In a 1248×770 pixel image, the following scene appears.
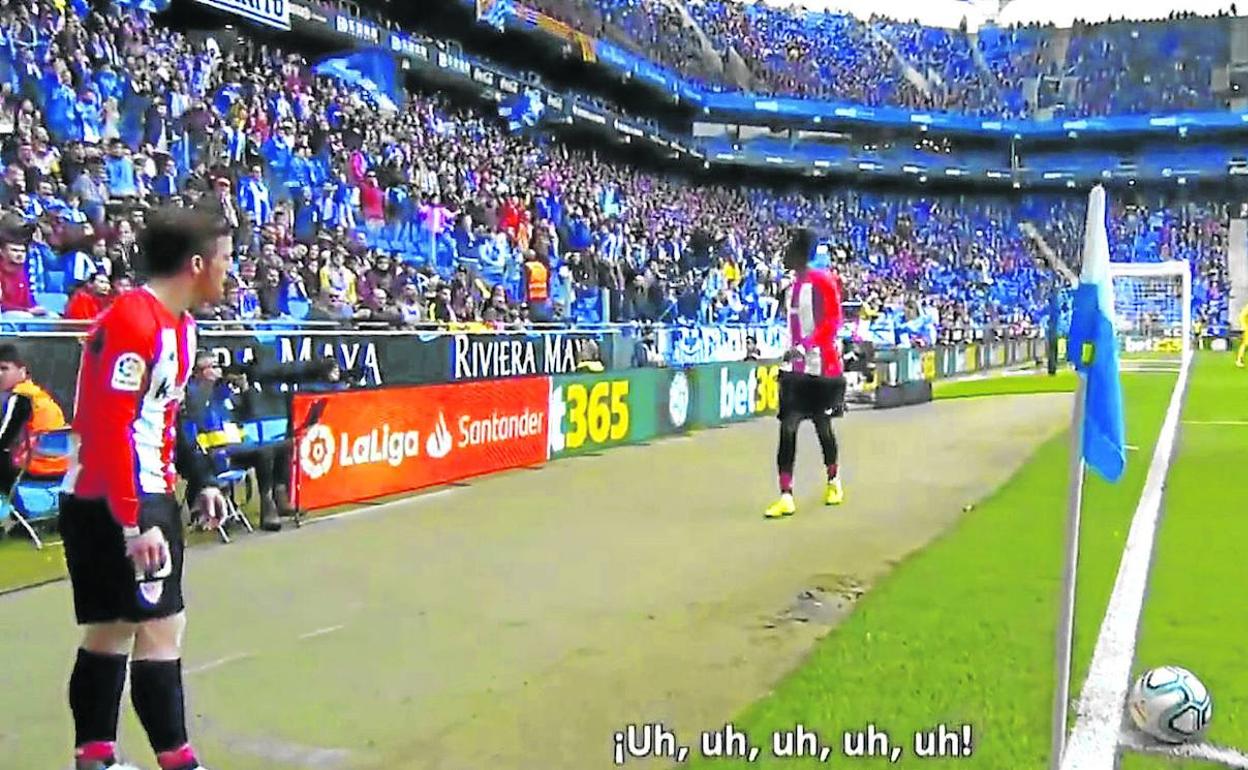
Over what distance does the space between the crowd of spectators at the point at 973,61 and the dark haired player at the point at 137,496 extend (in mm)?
53822

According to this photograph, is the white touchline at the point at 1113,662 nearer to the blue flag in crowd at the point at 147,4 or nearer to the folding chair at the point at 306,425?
the folding chair at the point at 306,425

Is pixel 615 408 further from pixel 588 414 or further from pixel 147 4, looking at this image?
pixel 147 4

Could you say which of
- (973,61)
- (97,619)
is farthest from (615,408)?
(973,61)

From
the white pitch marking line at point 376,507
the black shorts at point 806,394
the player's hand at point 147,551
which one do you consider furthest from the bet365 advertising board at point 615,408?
the player's hand at point 147,551

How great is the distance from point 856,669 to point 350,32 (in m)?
23.8

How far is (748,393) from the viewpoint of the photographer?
69.6 feet

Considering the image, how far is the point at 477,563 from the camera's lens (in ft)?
27.1

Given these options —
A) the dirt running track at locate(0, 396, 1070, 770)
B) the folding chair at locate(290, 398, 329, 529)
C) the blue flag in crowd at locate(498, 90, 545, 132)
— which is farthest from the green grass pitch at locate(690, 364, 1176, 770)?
the blue flag in crowd at locate(498, 90, 545, 132)

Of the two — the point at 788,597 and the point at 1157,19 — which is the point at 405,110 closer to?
the point at 788,597

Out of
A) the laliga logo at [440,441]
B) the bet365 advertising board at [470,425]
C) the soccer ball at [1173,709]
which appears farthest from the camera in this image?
the laliga logo at [440,441]

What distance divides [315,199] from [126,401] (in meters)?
16.8

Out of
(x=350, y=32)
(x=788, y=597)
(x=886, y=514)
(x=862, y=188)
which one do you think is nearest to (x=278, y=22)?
(x=350, y=32)

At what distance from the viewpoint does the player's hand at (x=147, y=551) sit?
12.2ft

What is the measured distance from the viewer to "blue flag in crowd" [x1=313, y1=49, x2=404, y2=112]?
26.0m
